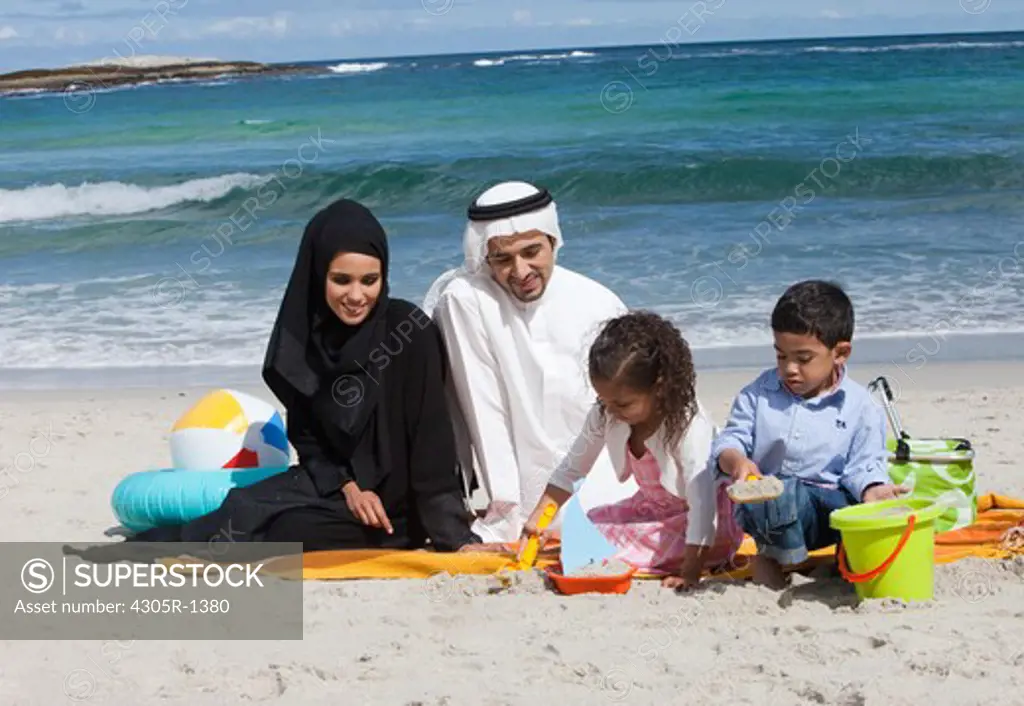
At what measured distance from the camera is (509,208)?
5.05 meters

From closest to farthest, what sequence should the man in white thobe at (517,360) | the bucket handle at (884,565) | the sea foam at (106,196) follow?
the bucket handle at (884,565) < the man in white thobe at (517,360) < the sea foam at (106,196)

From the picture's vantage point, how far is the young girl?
14.7 feet

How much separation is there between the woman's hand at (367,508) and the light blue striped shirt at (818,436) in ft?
4.12

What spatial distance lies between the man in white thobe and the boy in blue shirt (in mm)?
769

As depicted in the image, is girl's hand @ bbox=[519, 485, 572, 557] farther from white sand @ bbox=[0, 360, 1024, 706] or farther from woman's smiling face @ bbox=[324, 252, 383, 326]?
woman's smiling face @ bbox=[324, 252, 383, 326]

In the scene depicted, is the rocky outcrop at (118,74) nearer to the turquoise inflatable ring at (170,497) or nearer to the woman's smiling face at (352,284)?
the turquoise inflatable ring at (170,497)

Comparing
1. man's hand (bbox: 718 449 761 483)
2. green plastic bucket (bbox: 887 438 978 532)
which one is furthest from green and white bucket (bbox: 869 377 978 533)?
man's hand (bbox: 718 449 761 483)

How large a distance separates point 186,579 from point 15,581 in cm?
59

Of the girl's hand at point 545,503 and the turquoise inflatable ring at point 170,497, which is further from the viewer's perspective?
the turquoise inflatable ring at point 170,497

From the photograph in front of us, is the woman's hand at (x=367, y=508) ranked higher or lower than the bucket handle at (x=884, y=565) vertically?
higher

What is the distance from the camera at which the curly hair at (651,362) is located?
14.6 ft

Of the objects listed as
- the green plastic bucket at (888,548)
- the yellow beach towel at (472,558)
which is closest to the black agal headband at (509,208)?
the yellow beach towel at (472,558)

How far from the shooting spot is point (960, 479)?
4992mm

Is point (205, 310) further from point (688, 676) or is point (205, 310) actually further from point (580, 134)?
point (580, 134)
